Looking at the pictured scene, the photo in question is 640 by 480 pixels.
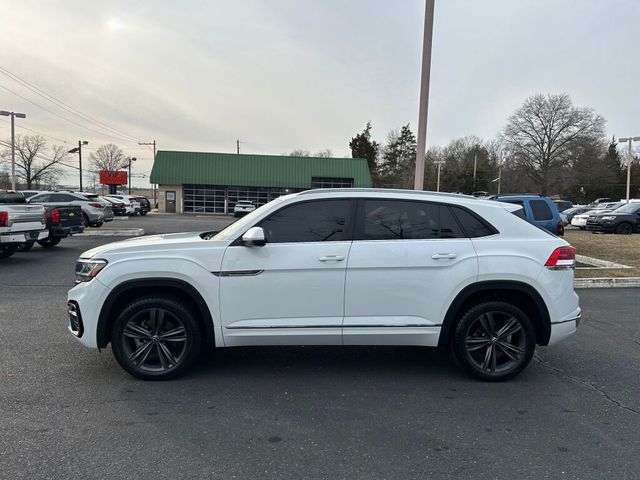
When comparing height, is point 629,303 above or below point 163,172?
below

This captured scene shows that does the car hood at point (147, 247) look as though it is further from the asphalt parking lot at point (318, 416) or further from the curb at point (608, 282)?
the curb at point (608, 282)

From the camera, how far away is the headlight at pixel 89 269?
4152mm

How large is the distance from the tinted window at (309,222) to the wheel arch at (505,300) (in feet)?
4.04

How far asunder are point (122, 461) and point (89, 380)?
1.54 m

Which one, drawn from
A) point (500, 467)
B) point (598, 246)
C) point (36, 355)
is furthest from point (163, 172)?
point (500, 467)

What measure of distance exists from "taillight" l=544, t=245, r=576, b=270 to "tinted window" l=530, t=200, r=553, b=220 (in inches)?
310

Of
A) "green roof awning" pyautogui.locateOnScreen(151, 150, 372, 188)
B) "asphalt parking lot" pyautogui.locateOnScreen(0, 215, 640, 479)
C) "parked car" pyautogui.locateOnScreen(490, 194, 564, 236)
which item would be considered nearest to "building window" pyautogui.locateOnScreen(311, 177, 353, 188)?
"green roof awning" pyautogui.locateOnScreen(151, 150, 372, 188)

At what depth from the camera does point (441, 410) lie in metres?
3.78

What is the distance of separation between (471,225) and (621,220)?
21155 millimetres

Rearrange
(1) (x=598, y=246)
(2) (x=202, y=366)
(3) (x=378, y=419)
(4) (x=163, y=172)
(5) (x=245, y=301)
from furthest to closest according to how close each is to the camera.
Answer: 1. (4) (x=163, y=172)
2. (1) (x=598, y=246)
3. (2) (x=202, y=366)
4. (5) (x=245, y=301)
5. (3) (x=378, y=419)

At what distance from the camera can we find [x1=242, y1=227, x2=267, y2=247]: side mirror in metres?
4.00

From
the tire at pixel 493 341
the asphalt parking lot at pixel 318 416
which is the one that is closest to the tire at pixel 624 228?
the asphalt parking lot at pixel 318 416

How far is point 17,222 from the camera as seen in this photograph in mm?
10742

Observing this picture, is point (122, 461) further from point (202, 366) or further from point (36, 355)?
point (36, 355)
